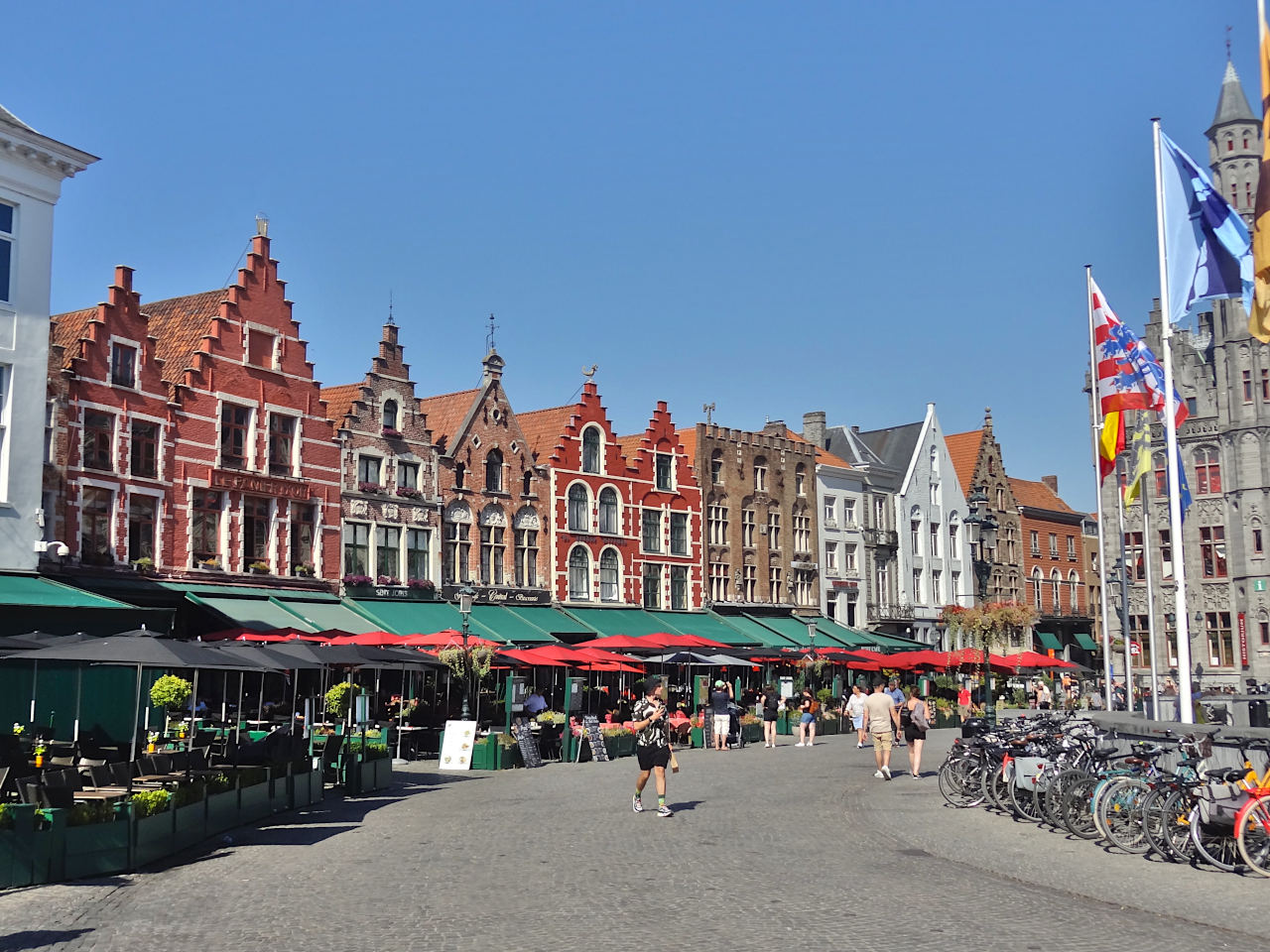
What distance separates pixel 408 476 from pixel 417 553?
8.27ft

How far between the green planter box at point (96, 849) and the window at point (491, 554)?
3274cm

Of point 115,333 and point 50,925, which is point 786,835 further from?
point 115,333

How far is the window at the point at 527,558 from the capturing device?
48469mm

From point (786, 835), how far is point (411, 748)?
16.5 meters

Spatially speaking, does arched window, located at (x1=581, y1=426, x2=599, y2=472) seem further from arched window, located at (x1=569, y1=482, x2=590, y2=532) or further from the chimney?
the chimney

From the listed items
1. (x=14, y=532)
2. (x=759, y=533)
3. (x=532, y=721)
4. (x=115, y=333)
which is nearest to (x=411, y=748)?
(x=532, y=721)

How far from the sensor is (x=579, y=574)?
51.0m

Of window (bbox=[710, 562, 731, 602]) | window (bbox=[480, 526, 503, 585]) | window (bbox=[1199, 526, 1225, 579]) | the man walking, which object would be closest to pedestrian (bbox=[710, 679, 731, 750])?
the man walking

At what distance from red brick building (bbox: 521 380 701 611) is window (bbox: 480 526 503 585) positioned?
252 cm

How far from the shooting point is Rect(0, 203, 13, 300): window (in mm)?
29000

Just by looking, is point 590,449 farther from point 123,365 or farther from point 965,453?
point 965,453

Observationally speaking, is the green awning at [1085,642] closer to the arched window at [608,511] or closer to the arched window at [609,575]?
the arched window at [609,575]

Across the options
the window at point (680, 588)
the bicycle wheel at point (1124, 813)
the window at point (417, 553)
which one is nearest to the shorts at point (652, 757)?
the bicycle wheel at point (1124, 813)

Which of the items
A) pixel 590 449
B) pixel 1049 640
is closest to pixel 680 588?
pixel 590 449
